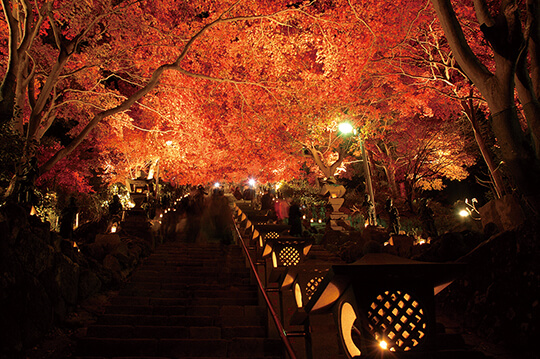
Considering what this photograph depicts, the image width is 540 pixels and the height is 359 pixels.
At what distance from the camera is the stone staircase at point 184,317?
5.17m

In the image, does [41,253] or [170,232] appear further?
[170,232]

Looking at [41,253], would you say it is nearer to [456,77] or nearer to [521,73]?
[521,73]

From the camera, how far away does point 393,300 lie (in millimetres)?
2340

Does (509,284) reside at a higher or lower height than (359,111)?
lower

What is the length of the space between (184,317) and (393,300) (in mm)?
5183

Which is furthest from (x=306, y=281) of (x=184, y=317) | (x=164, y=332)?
(x=184, y=317)

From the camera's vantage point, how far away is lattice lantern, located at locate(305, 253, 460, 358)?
89.1 inches

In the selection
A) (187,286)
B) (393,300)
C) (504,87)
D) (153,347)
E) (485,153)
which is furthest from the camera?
(485,153)

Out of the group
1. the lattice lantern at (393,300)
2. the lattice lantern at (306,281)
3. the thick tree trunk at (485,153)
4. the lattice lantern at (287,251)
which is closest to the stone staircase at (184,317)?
the lattice lantern at (287,251)

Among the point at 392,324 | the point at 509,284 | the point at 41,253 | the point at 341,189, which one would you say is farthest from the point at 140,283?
the point at 341,189

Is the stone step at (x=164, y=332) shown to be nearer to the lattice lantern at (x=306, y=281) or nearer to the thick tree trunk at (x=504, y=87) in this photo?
the lattice lantern at (x=306, y=281)

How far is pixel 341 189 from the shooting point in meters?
16.3

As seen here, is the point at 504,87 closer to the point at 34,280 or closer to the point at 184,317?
the point at 184,317

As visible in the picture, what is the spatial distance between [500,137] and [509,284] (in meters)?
2.72
